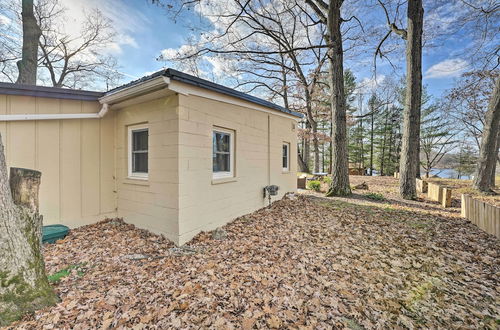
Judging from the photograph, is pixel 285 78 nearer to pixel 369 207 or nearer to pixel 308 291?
pixel 369 207

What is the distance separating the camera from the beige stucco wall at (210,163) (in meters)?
3.91

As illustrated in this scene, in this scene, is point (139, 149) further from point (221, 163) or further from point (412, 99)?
point (412, 99)

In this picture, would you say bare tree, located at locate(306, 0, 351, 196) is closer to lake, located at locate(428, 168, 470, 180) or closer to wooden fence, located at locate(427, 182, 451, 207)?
wooden fence, located at locate(427, 182, 451, 207)

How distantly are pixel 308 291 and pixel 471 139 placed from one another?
29.6 m

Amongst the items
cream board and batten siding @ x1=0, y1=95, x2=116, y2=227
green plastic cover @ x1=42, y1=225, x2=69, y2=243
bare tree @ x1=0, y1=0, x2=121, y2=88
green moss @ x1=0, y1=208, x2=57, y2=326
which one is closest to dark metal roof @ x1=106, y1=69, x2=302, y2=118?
cream board and batten siding @ x1=0, y1=95, x2=116, y2=227

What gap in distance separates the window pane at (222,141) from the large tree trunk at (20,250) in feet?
9.93

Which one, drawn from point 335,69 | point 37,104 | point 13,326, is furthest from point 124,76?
point 13,326

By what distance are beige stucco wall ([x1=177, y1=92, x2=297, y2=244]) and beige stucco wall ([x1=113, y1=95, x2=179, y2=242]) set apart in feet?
0.58

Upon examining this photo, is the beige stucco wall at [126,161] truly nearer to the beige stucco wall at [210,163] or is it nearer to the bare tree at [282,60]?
the beige stucco wall at [210,163]

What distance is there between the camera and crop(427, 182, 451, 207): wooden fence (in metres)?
6.34

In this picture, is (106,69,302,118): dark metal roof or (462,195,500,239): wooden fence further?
(462,195,500,239): wooden fence

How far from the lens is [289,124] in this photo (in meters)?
7.88

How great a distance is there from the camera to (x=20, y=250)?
7.02ft

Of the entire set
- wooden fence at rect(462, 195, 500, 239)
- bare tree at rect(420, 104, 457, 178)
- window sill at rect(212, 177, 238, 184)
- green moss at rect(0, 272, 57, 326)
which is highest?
bare tree at rect(420, 104, 457, 178)
